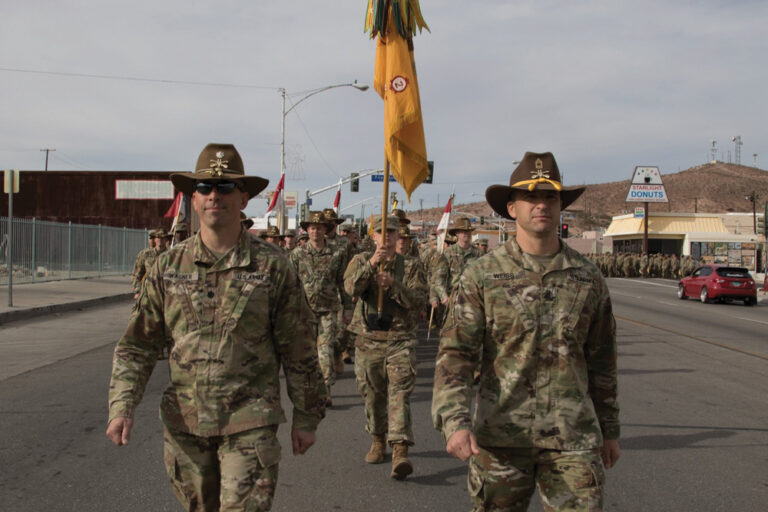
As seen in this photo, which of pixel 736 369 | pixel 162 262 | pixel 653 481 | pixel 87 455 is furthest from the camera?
pixel 736 369

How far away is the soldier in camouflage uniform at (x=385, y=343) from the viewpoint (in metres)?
5.33

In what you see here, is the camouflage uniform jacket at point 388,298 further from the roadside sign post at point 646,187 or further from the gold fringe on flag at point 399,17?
the roadside sign post at point 646,187

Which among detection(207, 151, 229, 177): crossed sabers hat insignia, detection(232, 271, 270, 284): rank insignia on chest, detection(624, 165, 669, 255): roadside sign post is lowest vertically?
detection(232, 271, 270, 284): rank insignia on chest

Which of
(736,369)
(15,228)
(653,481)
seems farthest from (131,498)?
(15,228)

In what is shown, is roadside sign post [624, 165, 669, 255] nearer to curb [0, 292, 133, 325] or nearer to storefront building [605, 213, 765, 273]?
storefront building [605, 213, 765, 273]

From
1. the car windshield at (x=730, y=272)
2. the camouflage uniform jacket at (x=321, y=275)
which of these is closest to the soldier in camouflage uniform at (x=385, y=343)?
the camouflage uniform jacket at (x=321, y=275)

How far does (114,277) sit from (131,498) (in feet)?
89.2

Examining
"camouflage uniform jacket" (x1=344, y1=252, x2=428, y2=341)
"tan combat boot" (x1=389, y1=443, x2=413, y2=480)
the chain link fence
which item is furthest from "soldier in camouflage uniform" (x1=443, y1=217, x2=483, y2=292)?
the chain link fence

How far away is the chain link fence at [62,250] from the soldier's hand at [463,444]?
18091 mm

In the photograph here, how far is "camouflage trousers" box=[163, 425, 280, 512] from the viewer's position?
278 centimetres

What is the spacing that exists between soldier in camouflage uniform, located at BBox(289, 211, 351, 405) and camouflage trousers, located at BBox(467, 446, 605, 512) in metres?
4.66

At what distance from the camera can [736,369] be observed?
1009cm

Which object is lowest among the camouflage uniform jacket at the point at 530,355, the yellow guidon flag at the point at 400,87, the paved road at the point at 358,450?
the paved road at the point at 358,450

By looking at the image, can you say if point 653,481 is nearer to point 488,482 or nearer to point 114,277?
point 488,482
